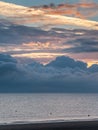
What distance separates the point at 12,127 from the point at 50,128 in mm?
4878

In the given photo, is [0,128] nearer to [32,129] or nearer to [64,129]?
[32,129]

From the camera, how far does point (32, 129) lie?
61.8 metres

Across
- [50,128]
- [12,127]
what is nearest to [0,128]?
[12,127]

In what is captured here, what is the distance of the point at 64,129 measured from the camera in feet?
206

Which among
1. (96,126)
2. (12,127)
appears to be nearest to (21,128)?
(12,127)

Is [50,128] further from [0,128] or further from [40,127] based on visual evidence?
[0,128]

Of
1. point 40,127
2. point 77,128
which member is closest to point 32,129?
point 40,127

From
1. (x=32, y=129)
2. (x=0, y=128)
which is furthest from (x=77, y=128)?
(x=0, y=128)

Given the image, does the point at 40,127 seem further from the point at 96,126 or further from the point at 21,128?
the point at 96,126

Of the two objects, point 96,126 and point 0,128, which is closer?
point 0,128

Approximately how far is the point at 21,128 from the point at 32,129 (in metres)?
1.47

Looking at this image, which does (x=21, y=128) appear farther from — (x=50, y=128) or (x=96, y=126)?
(x=96, y=126)

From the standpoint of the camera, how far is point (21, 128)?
62.2 metres

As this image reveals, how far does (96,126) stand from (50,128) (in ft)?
20.3
